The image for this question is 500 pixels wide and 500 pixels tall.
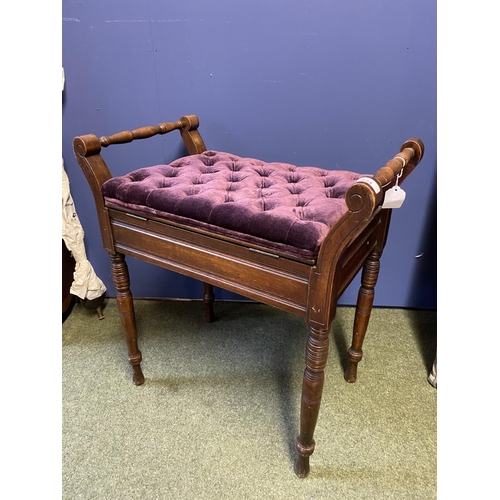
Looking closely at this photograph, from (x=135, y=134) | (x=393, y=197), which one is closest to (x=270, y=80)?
(x=135, y=134)

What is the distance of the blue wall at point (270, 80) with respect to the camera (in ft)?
3.57

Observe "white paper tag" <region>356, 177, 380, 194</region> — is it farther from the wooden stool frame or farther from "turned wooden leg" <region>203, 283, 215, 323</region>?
"turned wooden leg" <region>203, 283, 215, 323</region>

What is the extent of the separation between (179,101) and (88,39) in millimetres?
307

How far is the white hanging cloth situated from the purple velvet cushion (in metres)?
0.46

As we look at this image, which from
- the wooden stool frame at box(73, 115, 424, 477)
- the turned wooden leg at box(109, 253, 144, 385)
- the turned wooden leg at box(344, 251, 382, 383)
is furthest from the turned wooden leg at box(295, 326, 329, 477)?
the turned wooden leg at box(109, 253, 144, 385)

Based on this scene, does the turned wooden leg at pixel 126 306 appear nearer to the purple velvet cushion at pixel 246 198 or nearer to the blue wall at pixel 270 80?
the purple velvet cushion at pixel 246 198

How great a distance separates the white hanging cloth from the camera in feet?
4.22

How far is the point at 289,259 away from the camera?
0.70 metres

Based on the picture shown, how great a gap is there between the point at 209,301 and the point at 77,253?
459mm

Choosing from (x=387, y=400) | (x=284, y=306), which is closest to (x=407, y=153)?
(x=284, y=306)

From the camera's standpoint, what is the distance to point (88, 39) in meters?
1.18

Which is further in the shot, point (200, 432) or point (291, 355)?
point (291, 355)

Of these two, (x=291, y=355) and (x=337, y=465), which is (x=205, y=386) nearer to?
(x=291, y=355)

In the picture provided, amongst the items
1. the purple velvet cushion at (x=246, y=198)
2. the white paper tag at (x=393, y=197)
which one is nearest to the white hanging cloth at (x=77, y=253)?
the purple velvet cushion at (x=246, y=198)
